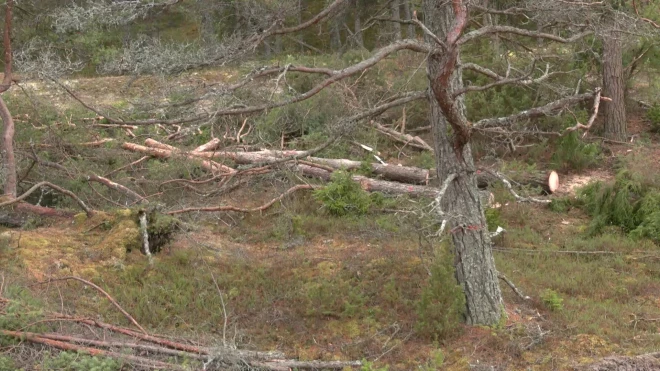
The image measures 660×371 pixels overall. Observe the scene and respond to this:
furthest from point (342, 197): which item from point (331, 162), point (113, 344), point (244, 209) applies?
point (113, 344)

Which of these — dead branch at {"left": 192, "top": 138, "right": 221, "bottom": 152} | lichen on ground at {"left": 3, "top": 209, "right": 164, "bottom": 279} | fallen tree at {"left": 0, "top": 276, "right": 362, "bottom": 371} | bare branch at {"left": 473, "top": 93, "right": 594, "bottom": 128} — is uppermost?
bare branch at {"left": 473, "top": 93, "right": 594, "bottom": 128}

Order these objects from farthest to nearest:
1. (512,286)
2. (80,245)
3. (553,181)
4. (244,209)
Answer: (553,181)
(244,209)
(80,245)
(512,286)

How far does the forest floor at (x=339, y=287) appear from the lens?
786cm

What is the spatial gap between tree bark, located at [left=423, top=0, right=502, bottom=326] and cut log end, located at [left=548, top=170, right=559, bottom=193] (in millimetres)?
6110

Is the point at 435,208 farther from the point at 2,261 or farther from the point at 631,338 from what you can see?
the point at 2,261

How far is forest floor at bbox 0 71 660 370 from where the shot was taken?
7863 millimetres

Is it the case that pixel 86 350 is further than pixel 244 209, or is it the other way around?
pixel 244 209

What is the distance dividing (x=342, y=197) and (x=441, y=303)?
197 inches

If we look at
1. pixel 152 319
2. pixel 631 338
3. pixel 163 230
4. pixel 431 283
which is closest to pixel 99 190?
pixel 163 230

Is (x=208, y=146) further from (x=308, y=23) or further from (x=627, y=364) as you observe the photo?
(x=627, y=364)

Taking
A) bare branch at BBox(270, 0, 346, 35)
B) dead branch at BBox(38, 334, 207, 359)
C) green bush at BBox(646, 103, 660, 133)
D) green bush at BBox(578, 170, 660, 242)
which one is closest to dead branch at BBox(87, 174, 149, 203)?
dead branch at BBox(38, 334, 207, 359)

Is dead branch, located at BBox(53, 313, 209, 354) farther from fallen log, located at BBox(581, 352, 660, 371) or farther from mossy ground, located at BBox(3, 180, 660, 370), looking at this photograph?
fallen log, located at BBox(581, 352, 660, 371)

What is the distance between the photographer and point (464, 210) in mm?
7906

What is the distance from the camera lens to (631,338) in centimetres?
806
